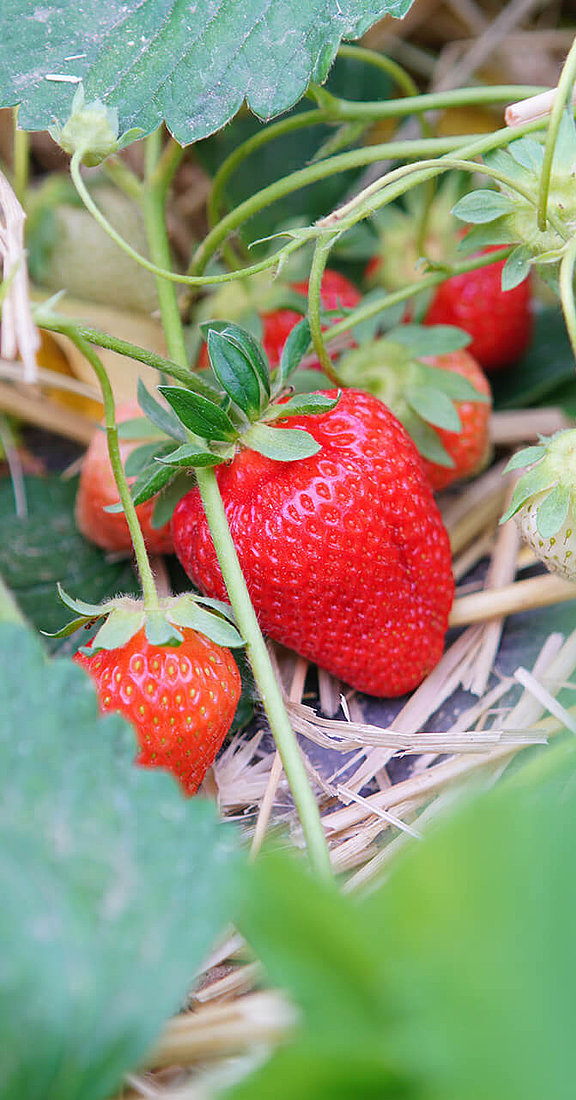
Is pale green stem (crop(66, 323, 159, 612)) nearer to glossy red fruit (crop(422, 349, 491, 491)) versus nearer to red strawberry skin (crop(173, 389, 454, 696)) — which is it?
red strawberry skin (crop(173, 389, 454, 696))

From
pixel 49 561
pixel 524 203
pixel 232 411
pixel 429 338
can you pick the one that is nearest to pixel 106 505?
pixel 49 561

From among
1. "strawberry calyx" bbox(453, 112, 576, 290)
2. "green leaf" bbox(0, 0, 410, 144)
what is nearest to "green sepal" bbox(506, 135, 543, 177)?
"strawberry calyx" bbox(453, 112, 576, 290)

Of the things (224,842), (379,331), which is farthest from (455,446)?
(224,842)

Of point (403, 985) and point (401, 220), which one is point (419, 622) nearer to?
point (403, 985)

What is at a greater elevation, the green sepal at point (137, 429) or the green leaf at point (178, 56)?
the green leaf at point (178, 56)

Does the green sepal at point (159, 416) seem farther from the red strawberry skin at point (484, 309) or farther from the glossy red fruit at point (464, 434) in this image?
the red strawberry skin at point (484, 309)

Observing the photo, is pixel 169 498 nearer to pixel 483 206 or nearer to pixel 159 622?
pixel 159 622

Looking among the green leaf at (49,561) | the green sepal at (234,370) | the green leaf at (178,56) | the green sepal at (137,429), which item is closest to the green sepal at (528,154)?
the green leaf at (178,56)
